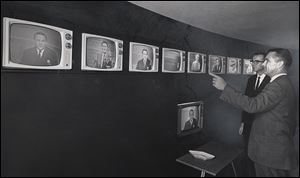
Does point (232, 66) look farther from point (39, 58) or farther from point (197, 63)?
point (39, 58)

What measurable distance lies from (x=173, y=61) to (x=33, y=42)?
2.08 feet

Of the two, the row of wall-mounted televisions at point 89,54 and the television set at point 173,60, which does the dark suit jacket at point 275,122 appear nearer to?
the row of wall-mounted televisions at point 89,54

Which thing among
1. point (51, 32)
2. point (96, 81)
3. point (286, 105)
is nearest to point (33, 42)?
point (51, 32)

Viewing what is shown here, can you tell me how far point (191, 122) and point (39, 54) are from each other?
0.77m

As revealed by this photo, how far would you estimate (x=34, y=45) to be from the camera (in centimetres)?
77

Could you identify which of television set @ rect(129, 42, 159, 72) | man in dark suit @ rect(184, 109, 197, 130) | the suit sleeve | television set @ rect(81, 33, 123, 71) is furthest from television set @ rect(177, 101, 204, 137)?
television set @ rect(81, 33, 123, 71)

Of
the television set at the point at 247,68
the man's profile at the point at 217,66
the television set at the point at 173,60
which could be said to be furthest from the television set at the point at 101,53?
the television set at the point at 247,68

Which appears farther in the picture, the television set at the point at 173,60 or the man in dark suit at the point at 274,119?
the television set at the point at 173,60

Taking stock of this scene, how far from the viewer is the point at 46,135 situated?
856 millimetres

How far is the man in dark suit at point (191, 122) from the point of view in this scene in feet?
3.37

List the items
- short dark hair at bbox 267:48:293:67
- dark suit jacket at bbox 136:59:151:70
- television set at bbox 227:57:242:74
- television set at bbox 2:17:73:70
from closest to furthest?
television set at bbox 2:17:73:70
short dark hair at bbox 267:48:293:67
television set at bbox 227:57:242:74
dark suit jacket at bbox 136:59:151:70

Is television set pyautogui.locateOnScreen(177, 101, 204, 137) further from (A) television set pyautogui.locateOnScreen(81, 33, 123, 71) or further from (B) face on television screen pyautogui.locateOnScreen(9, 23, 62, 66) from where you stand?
(B) face on television screen pyautogui.locateOnScreen(9, 23, 62, 66)

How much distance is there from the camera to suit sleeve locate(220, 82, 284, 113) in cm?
86

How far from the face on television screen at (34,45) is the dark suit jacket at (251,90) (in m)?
0.86
